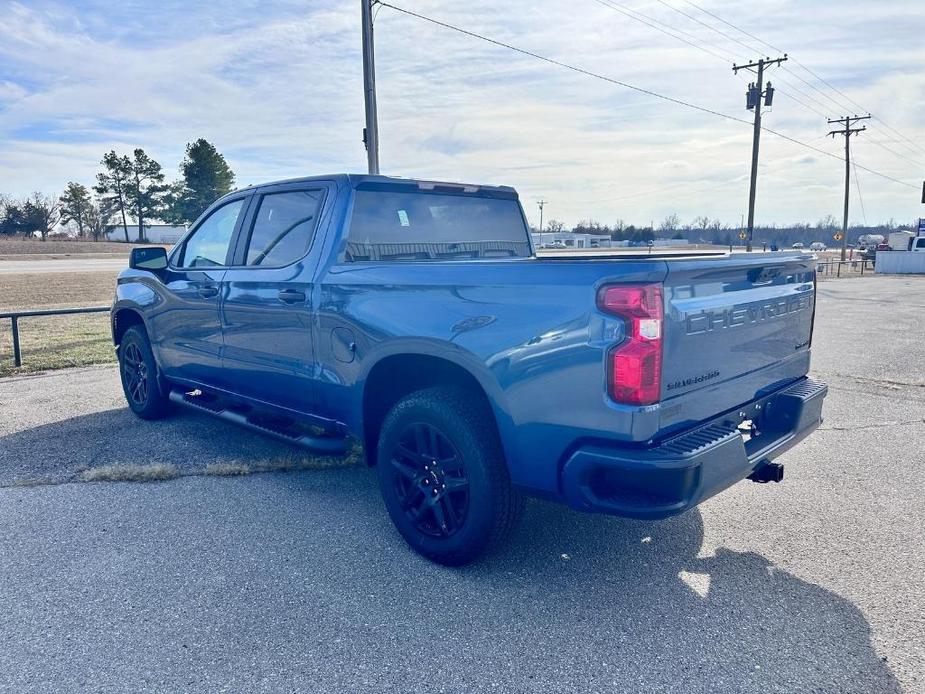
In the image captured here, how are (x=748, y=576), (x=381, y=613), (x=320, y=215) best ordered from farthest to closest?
(x=320, y=215) → (x=748, y=576) → (x=381, y=613)

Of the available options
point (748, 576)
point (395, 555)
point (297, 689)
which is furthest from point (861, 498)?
point (297, 689)

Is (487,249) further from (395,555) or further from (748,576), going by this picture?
(748,576)

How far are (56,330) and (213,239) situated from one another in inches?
347

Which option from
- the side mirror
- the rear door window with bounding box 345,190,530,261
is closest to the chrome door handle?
the rear door window with bounding box 345,190,530,261

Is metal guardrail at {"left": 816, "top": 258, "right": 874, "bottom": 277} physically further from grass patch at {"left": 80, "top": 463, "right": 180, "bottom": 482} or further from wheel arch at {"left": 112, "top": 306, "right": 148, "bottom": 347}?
grass patch at {"left": 80, "top": 463, "right": 180, "bottom": 482}

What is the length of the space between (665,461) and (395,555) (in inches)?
62.2

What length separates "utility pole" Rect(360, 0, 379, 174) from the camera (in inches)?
502

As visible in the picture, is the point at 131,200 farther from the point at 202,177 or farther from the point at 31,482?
the point at 31,482

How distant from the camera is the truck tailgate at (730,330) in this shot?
2697 millimetres

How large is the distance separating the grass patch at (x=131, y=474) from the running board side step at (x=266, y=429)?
49cm

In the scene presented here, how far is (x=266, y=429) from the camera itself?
4301 millimetres

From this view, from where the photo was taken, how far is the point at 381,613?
9.68ft

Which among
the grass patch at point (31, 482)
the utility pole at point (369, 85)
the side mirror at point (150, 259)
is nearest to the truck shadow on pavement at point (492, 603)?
the grass patch at point (31, 482)

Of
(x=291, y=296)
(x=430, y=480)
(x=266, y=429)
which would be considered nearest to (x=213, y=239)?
(x=291, y=296)
